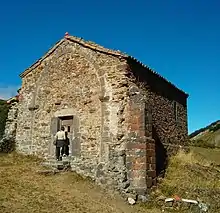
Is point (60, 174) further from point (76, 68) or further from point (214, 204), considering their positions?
point (214, 204)

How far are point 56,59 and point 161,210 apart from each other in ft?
31.2

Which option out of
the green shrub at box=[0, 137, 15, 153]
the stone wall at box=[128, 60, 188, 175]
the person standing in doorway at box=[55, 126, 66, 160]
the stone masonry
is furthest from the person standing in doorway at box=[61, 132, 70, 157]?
the stone wall at box=[128, 60, 188, 175]

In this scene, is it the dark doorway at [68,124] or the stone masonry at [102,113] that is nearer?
the stone masonry at [102,113]

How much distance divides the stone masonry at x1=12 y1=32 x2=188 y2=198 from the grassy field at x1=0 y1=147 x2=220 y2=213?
710 millimetres

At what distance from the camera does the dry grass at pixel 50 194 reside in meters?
9.42

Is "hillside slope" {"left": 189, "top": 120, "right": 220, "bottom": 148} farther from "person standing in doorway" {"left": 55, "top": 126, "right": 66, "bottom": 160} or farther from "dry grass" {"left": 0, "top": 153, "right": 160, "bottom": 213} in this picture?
"dry grass" {"left": 0, "top": 153, "right": 160, "bottom": 213}

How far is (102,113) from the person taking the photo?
14352 millimetres

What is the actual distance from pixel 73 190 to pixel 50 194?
119cm

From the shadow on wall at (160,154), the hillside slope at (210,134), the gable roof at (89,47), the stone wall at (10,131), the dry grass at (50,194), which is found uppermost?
the gable roof at (89,47)

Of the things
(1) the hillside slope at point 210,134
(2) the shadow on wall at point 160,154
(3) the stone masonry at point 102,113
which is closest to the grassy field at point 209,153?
(3) the stone masonry at point 102,113

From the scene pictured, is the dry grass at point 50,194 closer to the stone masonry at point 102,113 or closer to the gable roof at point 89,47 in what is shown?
the stone masonry at point 102,113

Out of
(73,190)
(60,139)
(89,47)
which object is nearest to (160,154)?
(60,139)

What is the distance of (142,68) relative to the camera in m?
15.4

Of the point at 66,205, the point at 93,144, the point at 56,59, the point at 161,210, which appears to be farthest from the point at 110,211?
the point at 56,59
